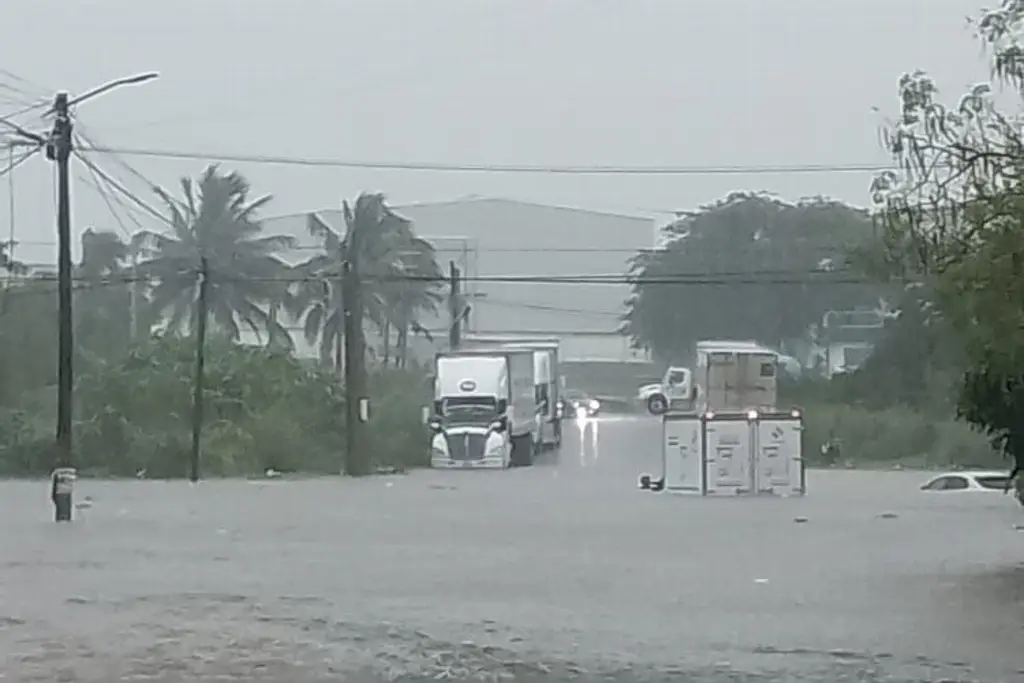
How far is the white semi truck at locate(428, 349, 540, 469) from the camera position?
55156 millimetres

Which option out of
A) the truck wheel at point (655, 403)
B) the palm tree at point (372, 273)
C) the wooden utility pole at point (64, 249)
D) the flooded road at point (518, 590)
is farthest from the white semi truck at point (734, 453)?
the truck wheel at point (655, 403)

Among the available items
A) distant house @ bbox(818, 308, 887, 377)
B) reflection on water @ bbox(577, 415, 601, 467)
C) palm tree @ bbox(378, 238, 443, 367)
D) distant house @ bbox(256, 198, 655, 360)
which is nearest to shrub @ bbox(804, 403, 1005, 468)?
reflection on water @ bbox(577, 415, 601, 467)

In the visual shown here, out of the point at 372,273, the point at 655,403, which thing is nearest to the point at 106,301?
the point at 372,273

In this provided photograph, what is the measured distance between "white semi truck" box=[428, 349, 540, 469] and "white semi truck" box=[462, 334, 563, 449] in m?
2.05

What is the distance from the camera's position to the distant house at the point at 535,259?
318ft

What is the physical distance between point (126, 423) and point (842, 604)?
4195cm

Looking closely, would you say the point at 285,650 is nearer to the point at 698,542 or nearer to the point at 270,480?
the point at 698,542

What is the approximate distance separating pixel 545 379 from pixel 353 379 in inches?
275

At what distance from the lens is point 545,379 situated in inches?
2408

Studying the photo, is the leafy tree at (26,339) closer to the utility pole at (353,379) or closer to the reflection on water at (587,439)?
the utility pole at (353,379)

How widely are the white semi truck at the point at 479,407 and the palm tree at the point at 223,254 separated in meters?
14.2

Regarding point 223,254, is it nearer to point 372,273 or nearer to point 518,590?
point 372,273

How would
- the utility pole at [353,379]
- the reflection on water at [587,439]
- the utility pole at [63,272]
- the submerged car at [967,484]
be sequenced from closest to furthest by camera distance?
the utility pole at [63,272] < the submerged car at [967,484] < the utility pole at [353,379] < the reflection on water at [587,439]

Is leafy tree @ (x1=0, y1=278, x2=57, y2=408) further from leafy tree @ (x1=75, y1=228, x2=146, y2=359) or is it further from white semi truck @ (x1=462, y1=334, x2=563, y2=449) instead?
white semi truck @ (x1=462, y1=334, x2=563, y2=449)
